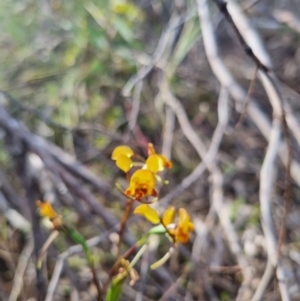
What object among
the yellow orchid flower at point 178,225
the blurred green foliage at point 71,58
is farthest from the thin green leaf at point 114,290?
the blurred green foliage at point 71,58

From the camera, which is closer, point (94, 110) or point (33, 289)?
point (33, 289)

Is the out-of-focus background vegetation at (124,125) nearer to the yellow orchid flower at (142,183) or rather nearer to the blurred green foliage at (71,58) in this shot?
the blurred green foliage at (71,58)

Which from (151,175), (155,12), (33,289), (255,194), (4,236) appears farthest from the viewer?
(155,12)

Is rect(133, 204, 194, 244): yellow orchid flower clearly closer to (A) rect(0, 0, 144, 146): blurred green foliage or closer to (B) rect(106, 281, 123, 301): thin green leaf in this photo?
(B) rect(106, 281, 123, 301): thin green leaf

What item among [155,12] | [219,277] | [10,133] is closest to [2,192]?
[10,133]

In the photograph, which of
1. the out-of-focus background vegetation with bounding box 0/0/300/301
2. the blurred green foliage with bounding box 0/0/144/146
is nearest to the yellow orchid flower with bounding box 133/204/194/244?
the out-of-focus background vegetation with bounding box 0/0/300/301

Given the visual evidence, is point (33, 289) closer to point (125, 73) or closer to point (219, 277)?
point (219, 277)

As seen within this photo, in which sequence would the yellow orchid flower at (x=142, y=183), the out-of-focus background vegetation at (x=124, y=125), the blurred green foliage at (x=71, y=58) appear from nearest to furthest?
the yellow orchid flower at (x=142, y=183) → the out-of-focus background vegetation at (x=124, y=125) → the blurred green foliage at (x=71, y=58)

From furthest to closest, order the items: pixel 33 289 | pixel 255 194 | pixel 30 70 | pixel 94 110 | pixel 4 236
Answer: pixel 30 70
pixel 94 110
pixel 255 194
pixel 4 236
pixel 33 289
